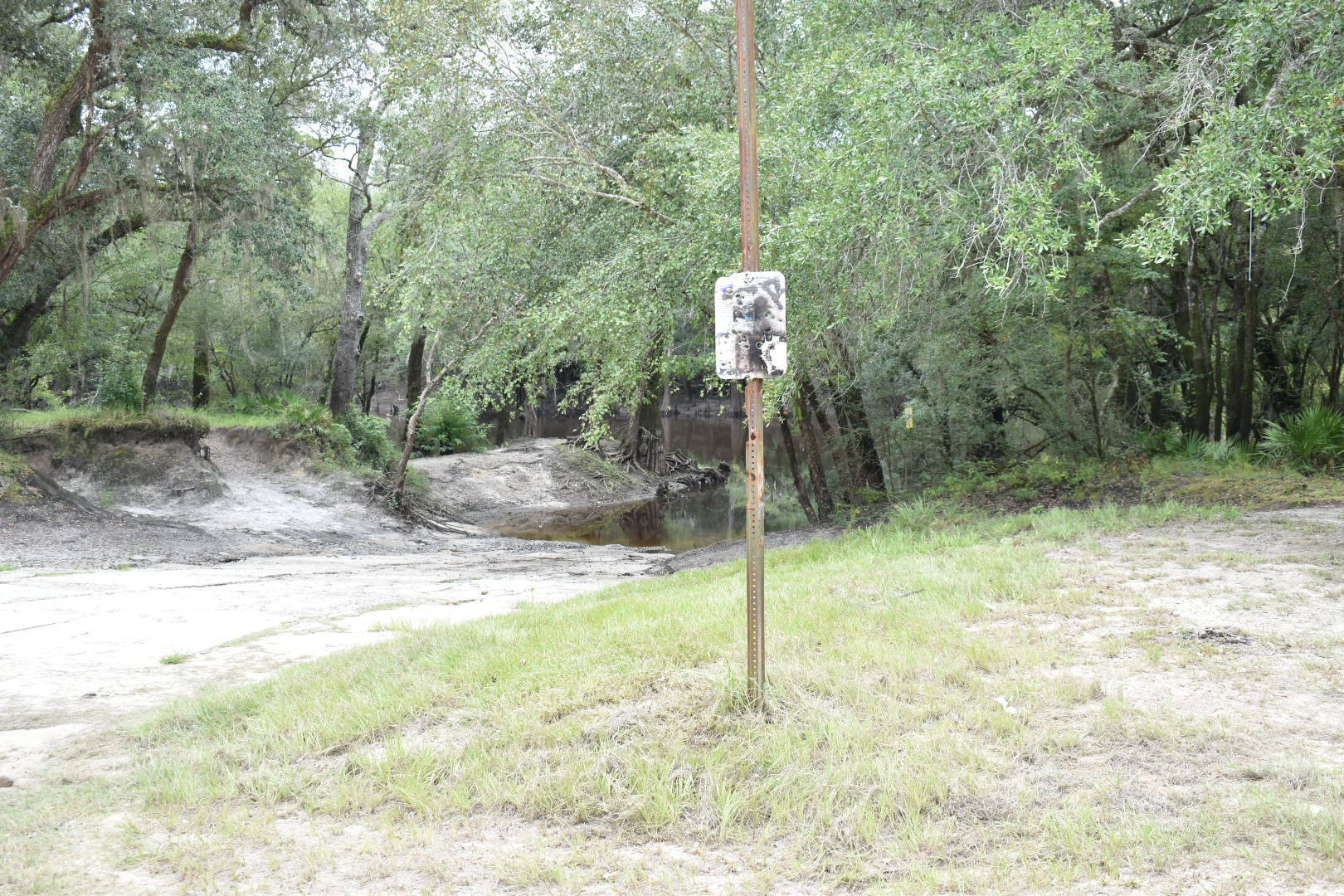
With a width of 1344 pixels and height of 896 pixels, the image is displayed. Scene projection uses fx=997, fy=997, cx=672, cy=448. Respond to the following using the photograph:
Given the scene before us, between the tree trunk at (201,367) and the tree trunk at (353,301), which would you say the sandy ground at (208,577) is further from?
the tree trunk at (201,367)

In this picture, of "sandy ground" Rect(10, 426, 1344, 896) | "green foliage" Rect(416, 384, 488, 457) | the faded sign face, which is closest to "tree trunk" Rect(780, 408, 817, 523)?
"sandy ground" Rect(10, 426, 1344, 896)

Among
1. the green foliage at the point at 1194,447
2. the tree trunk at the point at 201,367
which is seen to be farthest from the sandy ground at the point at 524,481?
the green foliage at the point at 1194,447

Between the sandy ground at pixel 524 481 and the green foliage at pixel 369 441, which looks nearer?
the green foliage at pixel 369 441

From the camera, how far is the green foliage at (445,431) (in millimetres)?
27719

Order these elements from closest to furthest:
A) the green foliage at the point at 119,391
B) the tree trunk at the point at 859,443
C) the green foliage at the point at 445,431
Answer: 1. the tree trunk at the point at 859,443
2. the green foliage at the point at 119,391
3. the green foliage at the point at 445,431

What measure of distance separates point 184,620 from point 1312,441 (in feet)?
43.6

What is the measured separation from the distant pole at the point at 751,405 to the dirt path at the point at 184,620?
3.38m

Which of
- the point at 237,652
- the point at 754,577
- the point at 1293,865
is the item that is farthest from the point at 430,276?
the point at 1293,865

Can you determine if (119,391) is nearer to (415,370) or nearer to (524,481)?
(524,481)

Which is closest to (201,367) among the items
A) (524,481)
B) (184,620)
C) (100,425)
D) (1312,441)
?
(524,481)

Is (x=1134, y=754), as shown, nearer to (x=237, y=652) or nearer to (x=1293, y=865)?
(x=1293, y=865)

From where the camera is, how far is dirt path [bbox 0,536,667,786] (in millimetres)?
5871

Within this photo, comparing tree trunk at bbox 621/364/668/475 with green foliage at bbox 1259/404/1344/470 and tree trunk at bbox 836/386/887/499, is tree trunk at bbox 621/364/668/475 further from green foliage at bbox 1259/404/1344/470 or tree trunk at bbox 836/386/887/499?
green foliage at bbox 1259/404/1344/470

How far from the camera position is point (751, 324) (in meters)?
4.72
